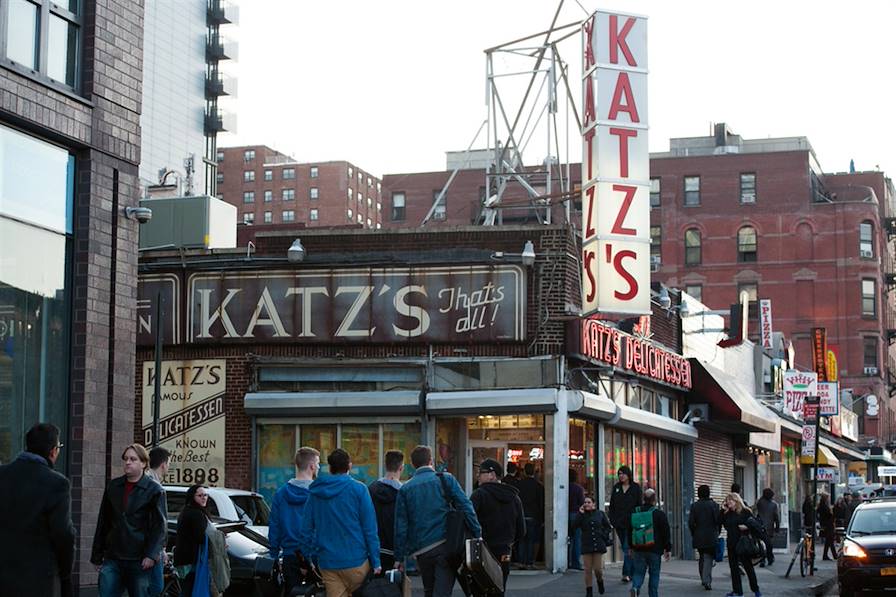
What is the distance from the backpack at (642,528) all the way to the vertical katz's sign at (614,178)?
715 centimetres

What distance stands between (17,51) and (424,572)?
730 centimetres

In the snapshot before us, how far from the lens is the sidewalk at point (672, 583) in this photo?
2052 centimetres

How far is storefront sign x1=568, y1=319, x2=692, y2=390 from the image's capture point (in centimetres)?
2478

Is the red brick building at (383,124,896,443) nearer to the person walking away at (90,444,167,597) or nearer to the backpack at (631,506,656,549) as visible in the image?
the backpack at (631,506,656,549)

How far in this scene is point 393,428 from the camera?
25344 millimetres

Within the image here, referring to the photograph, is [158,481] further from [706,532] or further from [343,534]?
[706,532]

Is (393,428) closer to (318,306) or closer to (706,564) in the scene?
(318,306)

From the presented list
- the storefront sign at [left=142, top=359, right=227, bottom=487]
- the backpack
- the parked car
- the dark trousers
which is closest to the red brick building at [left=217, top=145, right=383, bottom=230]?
the storefront sign at [left=142, top=359, right=227, bottom=487]

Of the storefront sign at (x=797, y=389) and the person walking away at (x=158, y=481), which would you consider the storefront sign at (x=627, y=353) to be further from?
the person walking away at (x=158, y=481)

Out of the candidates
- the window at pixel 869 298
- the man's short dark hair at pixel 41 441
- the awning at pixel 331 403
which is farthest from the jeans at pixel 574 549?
the window at pixel 869 298

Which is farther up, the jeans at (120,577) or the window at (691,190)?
the window at (691,190)

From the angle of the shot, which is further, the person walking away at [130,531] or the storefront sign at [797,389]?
the storefront sign at [797,389]

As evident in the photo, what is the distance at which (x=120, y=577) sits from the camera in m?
11.1

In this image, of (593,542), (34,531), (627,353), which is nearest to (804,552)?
(627,353)
